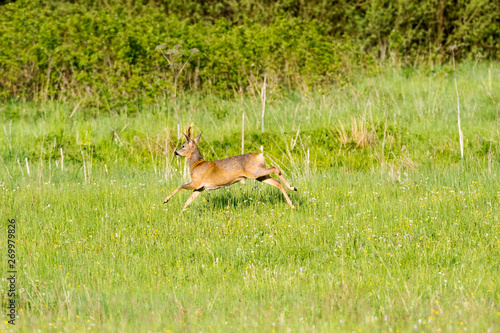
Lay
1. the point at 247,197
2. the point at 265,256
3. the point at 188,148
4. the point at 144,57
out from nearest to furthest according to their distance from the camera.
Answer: the point at 265,256
the point at 188,148
the point at 247,197
the point at 144,57

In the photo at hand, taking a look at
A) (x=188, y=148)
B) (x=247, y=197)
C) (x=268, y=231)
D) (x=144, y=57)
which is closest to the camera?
(x=268, y=231)

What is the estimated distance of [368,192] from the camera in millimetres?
8812

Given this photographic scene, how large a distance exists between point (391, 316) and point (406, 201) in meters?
3.49

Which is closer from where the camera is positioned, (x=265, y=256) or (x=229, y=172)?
(x=265, y=256)

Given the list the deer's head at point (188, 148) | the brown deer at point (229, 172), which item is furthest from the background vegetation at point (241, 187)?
the deer's head at point (188, 148)

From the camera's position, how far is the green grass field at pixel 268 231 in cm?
507

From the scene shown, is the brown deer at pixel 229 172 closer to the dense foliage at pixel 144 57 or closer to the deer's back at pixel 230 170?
the deer's back at pixel 230 170

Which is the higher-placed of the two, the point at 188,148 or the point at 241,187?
the point at 188,148

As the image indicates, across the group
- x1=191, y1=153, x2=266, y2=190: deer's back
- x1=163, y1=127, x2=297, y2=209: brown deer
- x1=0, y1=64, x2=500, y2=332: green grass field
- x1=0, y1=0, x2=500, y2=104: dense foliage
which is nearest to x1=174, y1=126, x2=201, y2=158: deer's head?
x1=163, y1=127, x2=297, y2=209: brown deer

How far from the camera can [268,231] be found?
727 cm

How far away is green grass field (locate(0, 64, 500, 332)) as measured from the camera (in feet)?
16.6

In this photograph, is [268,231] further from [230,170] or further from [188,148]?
[188,148]

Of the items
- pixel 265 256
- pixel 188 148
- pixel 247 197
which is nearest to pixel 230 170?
pixel 188 148

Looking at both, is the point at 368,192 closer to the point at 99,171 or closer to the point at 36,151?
the point at 99,171
